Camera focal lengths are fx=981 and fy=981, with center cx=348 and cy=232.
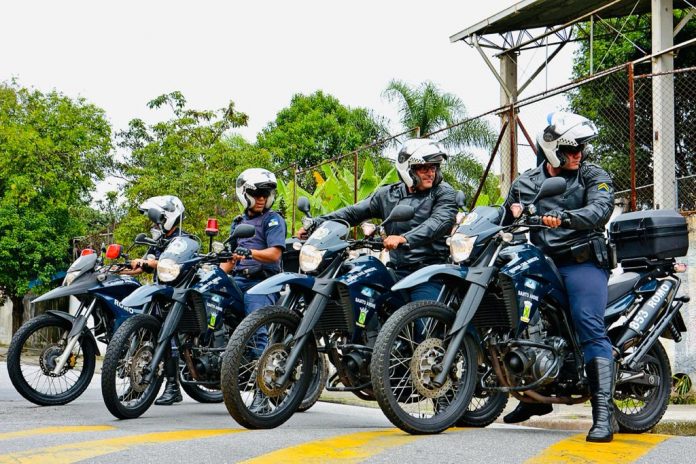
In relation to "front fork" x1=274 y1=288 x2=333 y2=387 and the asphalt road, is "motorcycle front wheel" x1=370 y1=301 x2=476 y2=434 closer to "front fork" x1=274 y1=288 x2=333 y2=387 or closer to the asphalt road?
the asphalt road

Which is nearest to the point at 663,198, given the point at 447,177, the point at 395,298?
the point at 395,298

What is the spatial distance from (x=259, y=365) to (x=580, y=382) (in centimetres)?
203

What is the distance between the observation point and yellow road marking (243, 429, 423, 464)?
4.98 m

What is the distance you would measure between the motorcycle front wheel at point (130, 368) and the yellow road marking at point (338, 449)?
85.5 inches

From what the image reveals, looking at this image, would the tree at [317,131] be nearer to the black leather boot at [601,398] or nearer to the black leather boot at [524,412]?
the black leather boot at [524,412]

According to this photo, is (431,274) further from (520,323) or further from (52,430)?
(52,430)

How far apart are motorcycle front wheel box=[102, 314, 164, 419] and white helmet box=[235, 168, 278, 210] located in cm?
151

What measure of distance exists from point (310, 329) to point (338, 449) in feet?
3.76

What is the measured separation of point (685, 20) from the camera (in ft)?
56.5

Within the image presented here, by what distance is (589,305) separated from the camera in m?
6.12

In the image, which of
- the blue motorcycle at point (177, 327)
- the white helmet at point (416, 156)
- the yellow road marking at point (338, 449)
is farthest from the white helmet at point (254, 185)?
the yellow road marking at point (338, 449)

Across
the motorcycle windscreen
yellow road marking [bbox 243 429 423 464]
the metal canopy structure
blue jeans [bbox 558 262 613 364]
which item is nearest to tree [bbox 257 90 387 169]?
the metal canopy structure

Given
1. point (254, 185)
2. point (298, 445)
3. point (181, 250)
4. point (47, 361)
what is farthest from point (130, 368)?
point (298, 445)

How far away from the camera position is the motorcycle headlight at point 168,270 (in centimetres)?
802
